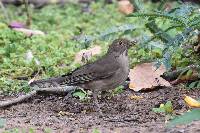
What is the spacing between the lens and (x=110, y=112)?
6172 millimetres

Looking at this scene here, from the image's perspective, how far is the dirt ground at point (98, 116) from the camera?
5.24 meters

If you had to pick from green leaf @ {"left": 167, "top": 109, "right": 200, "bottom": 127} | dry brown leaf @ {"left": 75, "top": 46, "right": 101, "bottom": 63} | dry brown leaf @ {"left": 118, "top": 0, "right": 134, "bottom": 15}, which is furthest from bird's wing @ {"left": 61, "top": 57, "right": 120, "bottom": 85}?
dry brown leaf @ {"left": 118, "top": 0, "right": 134, "bottom": 15}

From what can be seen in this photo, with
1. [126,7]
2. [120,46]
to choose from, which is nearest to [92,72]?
[120,46]

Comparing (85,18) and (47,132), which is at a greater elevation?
(85,18)

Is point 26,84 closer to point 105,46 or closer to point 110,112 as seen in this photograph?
point 110,112

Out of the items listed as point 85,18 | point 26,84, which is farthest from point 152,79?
point 85,18

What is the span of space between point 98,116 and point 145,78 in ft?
3.29

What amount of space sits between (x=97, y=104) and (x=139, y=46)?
1.56m

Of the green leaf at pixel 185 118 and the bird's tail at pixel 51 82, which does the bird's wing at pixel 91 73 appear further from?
the green leaf at pixel 185 118

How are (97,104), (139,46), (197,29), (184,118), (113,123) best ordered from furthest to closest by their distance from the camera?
(139,46), (197,29), (97,104), (113,123), (184,118)

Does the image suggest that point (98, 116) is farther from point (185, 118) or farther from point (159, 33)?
point (159, 33)

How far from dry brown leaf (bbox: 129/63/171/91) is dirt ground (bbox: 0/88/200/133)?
0.07 metres

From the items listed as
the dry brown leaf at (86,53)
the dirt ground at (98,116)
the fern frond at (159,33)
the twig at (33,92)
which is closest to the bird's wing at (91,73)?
the dirt ground at (98,116)

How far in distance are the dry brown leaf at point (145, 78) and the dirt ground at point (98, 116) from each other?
70mm
